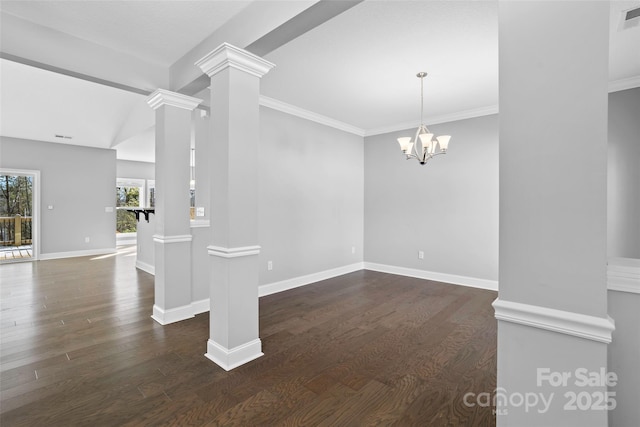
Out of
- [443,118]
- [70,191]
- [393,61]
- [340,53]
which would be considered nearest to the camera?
[340,53]

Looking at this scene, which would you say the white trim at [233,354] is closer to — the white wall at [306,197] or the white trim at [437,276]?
the white wall at [306,197]

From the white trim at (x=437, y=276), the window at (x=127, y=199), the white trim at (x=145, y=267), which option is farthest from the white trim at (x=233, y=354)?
the window at (x=127, y=199)

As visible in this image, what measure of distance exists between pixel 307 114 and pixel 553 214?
420cm

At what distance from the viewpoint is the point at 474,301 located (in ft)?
13.1

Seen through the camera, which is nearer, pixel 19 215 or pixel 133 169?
pixel 19 215

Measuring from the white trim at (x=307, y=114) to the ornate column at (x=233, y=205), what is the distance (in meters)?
1.81

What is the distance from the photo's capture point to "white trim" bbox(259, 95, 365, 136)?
427cm

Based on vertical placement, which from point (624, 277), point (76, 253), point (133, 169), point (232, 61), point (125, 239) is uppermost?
point (133, 169)

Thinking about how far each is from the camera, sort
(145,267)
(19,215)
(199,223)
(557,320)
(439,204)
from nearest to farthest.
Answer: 1. (557,320)
2. (199,223)
3. (439,204)
4. (145,267)
5. (19,215)

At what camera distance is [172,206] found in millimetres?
3250

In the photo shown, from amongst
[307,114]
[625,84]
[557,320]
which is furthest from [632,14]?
[307,114]

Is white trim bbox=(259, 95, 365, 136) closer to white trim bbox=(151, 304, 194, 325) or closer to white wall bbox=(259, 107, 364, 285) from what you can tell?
white wall bbox=(259, 107, 364, 285)

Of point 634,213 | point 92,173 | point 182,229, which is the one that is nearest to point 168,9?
point 182,229

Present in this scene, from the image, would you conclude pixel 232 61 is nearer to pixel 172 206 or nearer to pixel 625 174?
pixel 172 206
